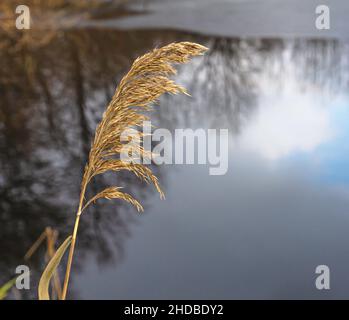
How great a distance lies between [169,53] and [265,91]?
14.4ft

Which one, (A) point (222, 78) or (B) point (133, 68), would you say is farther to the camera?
(A) point (222, 78)

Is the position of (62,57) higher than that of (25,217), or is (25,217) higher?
(62,57)

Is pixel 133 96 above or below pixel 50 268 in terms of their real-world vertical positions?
above

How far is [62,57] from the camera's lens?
6.99m

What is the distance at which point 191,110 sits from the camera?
213 inches

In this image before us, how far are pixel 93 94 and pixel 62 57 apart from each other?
4.47ft

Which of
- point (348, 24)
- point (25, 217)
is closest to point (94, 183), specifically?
point (25, 217)

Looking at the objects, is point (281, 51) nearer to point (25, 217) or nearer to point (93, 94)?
point (93, 94)

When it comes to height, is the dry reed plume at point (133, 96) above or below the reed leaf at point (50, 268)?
above

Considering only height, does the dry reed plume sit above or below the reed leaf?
above
